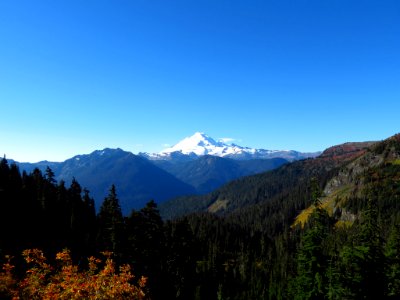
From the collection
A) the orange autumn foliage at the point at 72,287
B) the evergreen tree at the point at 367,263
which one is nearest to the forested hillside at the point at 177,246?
the evergreen tree at the point at 367,263

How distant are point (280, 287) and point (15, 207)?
311 ft

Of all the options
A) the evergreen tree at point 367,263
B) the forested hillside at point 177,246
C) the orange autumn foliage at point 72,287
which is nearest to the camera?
the orange autumn foliage at point 72,287

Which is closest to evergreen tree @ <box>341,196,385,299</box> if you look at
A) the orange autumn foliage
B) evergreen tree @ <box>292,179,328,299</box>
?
evergreen tree @ <box>292,179,328,299</box>

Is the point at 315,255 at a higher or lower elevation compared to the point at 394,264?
higher

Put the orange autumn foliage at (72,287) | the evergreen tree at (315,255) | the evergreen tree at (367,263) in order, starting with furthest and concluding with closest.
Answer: the evergreen tree at (367,263) < the evergreen tree at (315,255) < the orange autumn foliage at (72,287)

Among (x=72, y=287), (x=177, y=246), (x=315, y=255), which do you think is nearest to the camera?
(x=72, y=287)

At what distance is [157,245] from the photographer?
6178cm

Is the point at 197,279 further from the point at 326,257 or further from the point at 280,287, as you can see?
the point at 326,257

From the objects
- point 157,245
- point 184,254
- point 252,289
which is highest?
point 157,245

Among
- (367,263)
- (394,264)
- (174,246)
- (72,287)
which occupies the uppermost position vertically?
(72,287)

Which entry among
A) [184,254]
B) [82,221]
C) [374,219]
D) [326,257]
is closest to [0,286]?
[326,257]

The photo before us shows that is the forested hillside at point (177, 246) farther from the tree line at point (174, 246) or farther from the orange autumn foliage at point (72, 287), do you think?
the orange autumn foliage at point (72, 287)

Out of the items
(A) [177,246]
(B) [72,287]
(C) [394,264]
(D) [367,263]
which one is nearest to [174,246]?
(A) [177,246]

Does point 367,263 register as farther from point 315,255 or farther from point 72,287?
point 72,287
